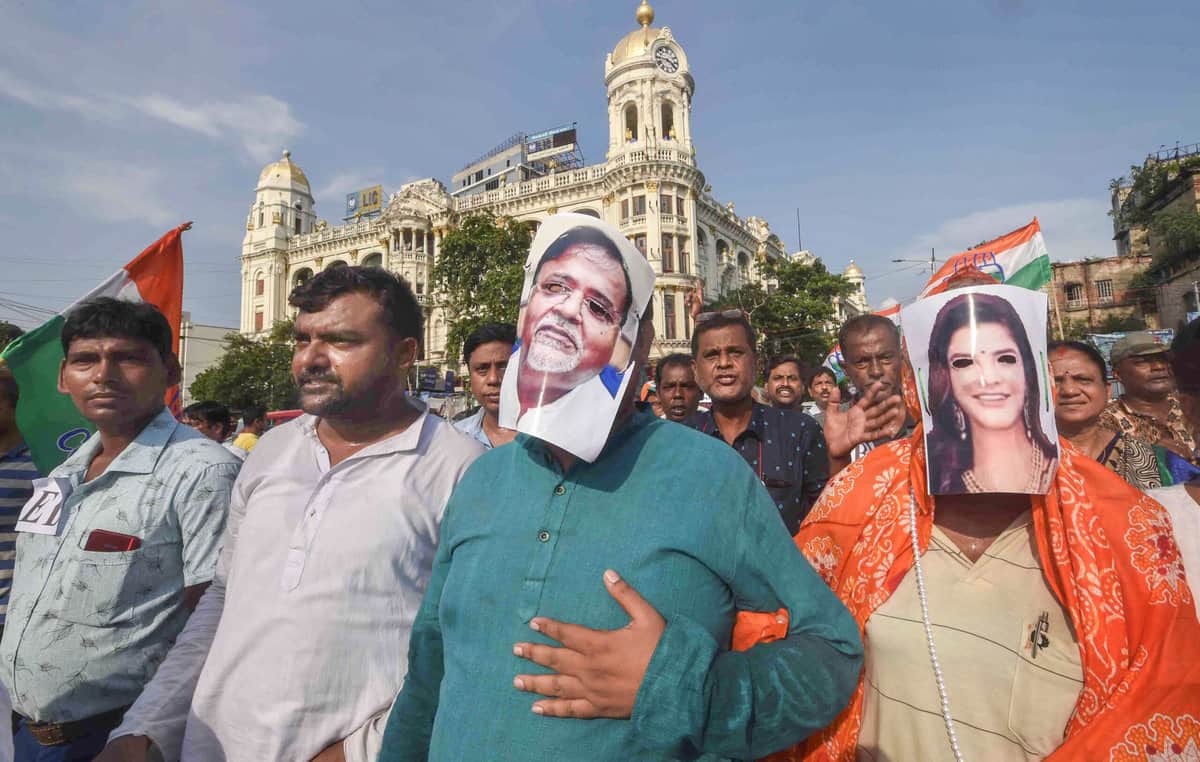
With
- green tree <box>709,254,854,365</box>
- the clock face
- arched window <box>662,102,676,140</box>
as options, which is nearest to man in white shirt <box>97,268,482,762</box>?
green tree <box>709,254,854,365</box>

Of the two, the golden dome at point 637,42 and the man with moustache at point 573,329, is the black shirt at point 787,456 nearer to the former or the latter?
the man with moustache at point 573,329

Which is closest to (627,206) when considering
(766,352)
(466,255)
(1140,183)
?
(766,352)

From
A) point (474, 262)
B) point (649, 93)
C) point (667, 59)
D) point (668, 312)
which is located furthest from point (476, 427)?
point (667, 59)

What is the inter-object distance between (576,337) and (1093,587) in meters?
1.45

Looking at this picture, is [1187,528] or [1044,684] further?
[1187,528]

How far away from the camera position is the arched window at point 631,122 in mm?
38156

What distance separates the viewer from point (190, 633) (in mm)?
2271

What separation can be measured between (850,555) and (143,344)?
299cm

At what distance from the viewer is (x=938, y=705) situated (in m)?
1.72

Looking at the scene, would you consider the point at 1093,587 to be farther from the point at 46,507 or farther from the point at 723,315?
the point at 46,507

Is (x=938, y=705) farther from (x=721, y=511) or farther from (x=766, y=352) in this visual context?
(x=766, y=352)

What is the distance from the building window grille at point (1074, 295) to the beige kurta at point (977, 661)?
186 ft

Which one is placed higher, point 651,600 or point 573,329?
point 573,329

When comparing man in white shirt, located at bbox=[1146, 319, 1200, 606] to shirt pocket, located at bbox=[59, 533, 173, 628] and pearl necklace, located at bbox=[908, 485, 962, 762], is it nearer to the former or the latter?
pearl necklace, located at bbox=[908, 485, 962, 762]
